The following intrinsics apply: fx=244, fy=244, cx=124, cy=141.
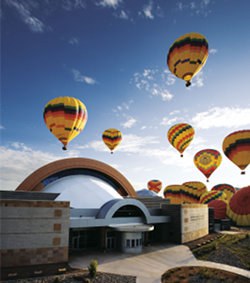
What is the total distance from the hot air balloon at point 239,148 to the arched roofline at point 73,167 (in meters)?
18.2

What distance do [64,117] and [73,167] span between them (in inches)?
372

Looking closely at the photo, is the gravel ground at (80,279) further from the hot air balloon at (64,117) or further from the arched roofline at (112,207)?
the hot air balloon at (64,117)

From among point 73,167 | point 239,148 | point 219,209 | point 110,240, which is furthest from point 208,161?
point 110,240

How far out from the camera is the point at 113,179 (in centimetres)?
4219

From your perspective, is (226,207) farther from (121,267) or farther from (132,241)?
(121,267)

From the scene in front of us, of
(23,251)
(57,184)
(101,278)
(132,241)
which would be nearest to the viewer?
(101,278)

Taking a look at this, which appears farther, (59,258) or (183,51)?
(183,51)

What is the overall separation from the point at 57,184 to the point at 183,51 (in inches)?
1015

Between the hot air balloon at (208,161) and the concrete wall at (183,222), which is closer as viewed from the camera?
the concrete wall at (183,222)

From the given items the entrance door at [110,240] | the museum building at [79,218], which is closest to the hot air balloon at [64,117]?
the museum building at [79,218]

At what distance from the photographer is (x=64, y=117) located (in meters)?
32.3

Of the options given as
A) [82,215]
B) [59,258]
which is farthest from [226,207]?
[59,258]

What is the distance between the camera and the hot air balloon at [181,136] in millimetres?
47438

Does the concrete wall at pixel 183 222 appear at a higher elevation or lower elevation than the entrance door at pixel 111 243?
higher
